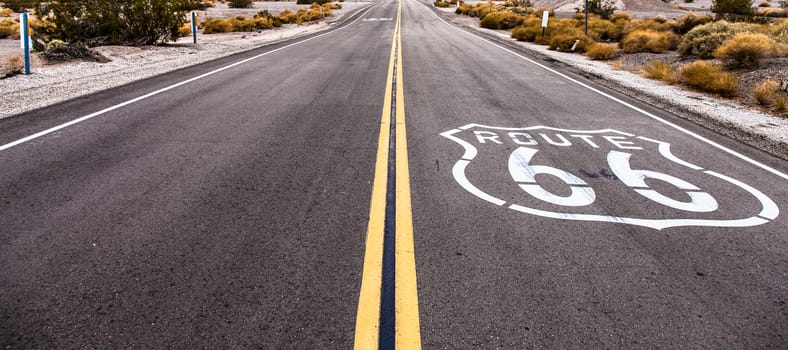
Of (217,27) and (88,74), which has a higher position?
(217,27)

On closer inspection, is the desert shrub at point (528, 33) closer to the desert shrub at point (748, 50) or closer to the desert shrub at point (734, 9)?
the desert shrub at point (748, 50)

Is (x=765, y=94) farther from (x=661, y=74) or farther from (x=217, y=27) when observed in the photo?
(x=217, y=27)

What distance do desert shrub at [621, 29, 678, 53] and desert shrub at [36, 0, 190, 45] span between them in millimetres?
17400

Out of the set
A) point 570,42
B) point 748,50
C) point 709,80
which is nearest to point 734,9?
point 570,42

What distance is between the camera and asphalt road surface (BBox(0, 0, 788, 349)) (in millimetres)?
2646

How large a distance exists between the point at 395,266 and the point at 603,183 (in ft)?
8.89

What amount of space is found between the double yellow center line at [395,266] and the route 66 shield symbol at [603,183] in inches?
28.7

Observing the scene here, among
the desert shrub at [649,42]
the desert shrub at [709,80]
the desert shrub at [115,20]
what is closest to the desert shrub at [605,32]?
the desert shrub at [649,42]

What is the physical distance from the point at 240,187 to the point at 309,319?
230 cm

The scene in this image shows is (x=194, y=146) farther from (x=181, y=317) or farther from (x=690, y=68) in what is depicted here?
(x=690, y=68)

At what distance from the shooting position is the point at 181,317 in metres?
2.66

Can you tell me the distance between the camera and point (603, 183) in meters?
4.91

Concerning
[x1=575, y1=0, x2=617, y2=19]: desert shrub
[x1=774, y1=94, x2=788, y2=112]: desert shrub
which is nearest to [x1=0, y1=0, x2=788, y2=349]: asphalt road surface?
[x1=774, y1=94, x2=788, y2=112]: desert shrub

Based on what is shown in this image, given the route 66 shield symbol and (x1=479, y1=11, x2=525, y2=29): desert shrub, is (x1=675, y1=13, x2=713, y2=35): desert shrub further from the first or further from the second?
the route 66 shield symbol
